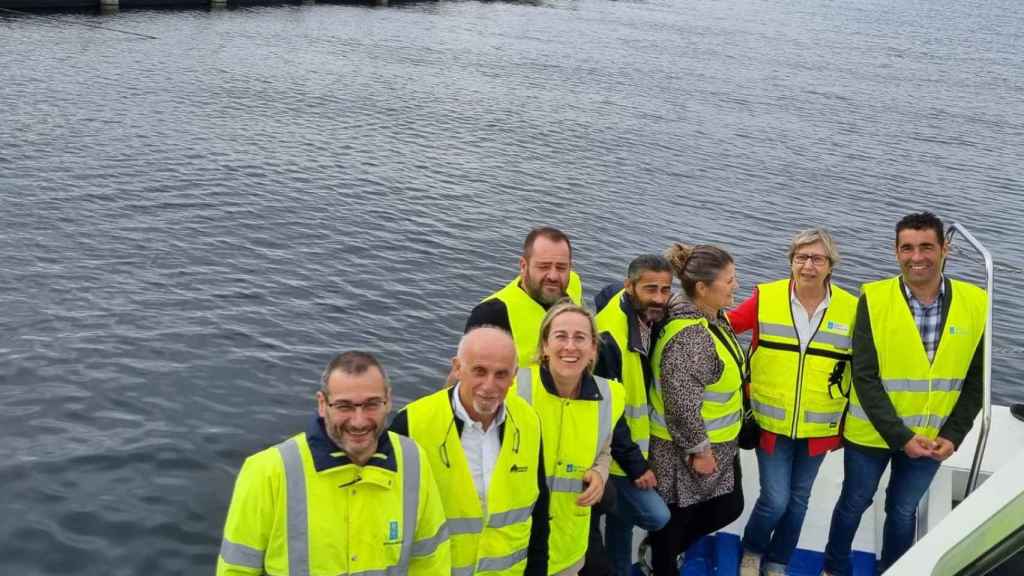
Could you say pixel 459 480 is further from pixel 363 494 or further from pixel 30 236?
pixel 30 236

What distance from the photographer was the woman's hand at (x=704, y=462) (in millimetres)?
5359

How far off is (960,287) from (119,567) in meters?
6.66

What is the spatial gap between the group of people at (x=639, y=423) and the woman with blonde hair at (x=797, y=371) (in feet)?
0.04

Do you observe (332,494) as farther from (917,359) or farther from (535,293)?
(917,359)

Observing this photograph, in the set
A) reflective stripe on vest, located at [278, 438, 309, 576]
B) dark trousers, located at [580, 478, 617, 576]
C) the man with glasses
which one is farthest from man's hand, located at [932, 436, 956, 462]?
reflective stripe on vest, located at [278, 438, 309, 576]

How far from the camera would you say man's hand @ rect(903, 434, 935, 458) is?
5391 mm

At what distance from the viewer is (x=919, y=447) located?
5.40m

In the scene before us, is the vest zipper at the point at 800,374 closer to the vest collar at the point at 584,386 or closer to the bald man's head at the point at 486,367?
the vest collar at the point at 584,386

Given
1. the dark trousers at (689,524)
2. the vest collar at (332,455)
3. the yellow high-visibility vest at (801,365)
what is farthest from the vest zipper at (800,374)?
the vest collar at (332,455)

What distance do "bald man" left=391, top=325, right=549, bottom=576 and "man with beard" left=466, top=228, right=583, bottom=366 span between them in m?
0.94

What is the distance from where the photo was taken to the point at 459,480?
14.2 feet

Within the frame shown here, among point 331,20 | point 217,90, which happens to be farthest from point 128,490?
point 331,20

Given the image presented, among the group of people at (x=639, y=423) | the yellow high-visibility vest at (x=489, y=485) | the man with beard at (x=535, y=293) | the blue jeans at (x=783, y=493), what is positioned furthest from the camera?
the blue jeans at (x=783, y=493)

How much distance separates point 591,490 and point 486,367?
939 millimetres
